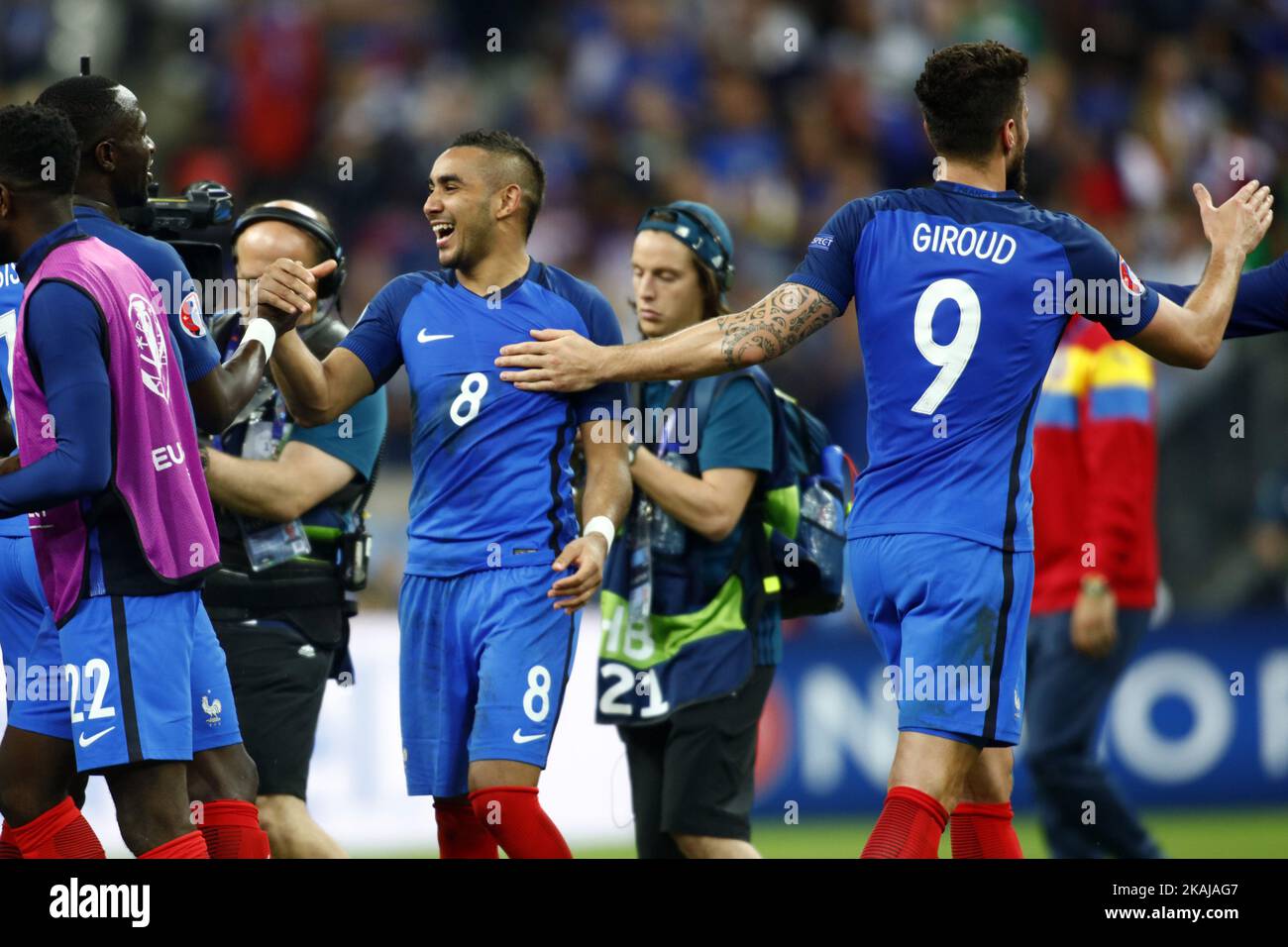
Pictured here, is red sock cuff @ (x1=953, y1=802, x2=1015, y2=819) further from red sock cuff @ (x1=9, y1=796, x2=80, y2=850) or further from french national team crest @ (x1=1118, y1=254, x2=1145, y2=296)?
red sock cuff @ (x1=9, y1=796, x2=80, y2=850)

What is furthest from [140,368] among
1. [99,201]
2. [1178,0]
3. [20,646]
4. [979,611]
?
[1178,0]

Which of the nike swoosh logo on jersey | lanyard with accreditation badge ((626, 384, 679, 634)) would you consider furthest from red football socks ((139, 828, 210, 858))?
lanyard with accreditation badge ((626, 384, 679, 634))

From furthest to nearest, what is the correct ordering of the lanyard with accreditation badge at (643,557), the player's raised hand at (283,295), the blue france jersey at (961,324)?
the lanyard with accreditation badge at (643,557) < the player's raised hand at (283,295) < the blue france jersey at (961,324)

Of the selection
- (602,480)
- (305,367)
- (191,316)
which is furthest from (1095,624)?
(191,316)

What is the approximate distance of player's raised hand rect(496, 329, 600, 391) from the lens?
17.7ft

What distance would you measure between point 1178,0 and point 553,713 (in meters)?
12.7

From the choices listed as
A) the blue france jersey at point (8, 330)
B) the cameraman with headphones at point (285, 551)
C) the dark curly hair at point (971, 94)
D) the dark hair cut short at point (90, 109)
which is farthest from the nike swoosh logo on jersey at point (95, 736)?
the dark curly hair at point (971, 94)

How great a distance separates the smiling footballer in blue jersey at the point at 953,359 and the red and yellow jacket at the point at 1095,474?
2.71 m

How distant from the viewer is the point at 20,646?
5344mm

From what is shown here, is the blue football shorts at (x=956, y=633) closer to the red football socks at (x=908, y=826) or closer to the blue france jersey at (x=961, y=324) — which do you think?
the blue france jersey at (x=961, y=324)

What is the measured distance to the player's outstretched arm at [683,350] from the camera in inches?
204

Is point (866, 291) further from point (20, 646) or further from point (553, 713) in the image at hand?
point (20, 646)

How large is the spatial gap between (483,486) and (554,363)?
17.9 inches

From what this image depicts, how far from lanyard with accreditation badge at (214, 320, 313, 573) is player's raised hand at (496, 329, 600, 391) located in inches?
46.3
